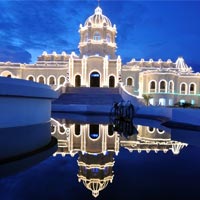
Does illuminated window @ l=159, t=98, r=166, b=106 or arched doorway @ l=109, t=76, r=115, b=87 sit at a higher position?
arched doorway @ l=109, t=76, r=115, b=87

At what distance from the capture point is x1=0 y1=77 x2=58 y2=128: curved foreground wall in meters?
6.02

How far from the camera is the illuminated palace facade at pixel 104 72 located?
3794 centimetres

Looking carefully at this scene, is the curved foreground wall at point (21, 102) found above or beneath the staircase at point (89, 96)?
beneath

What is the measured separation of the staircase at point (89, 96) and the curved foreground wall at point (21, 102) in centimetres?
2028

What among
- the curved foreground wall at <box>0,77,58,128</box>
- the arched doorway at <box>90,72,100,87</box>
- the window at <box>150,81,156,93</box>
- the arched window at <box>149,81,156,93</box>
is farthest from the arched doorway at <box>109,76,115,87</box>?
the curved foreground wall at <box>0,77,58,128</box>

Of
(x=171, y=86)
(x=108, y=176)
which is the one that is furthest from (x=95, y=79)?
(x=108, y=176)

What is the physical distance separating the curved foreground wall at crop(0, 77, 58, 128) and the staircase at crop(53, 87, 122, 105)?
20279 mm

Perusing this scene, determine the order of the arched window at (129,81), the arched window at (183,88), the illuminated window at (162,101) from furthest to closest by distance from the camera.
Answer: the arched window at (183,88) → the arched window at (129,81) → the illuminated window at (162,101)

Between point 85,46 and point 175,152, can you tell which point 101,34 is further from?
point 175,152

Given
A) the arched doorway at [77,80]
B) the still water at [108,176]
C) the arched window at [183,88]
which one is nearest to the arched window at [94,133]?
the still water at [108,176]

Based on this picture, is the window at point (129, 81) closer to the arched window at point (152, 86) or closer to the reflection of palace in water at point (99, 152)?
the arched window at point (152, 86)

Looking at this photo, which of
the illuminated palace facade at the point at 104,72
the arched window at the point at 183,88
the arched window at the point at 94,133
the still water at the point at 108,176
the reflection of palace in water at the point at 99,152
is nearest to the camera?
the still water at the point at 108,176

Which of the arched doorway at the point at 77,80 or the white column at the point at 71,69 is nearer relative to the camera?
the white column at the point at 71,69

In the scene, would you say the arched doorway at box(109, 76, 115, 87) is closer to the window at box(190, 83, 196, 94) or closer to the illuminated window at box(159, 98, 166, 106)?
the illuminated window at box(159, 98, 166, 106)
